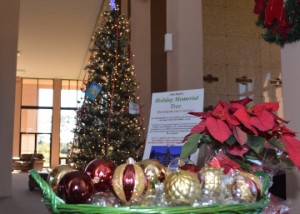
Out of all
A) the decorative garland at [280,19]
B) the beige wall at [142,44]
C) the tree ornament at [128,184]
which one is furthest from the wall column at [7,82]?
the tree ornament at [128,184]

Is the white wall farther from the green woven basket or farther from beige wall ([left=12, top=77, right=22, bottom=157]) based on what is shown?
beige wall ([left=12, top=77, right=22, bottom=157])

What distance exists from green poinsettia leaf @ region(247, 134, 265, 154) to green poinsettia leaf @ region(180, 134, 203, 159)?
0.13 m

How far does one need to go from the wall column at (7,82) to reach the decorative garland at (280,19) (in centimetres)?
549

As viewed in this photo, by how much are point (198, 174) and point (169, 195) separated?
0.10 meters

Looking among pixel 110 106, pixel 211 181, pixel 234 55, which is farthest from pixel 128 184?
pixel 234 55

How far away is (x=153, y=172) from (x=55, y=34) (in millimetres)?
10359

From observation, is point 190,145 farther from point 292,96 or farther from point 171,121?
point 171,121

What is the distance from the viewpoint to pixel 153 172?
0.86 metres

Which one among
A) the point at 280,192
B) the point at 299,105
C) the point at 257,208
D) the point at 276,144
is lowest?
the point at 280,192

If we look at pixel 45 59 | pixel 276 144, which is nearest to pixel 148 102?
pixel 276 144

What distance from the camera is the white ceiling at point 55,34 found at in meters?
8.62

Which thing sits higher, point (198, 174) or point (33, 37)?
point (33, 37)

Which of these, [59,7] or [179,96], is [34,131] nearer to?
[59,7]

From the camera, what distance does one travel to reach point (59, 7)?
8633mm
